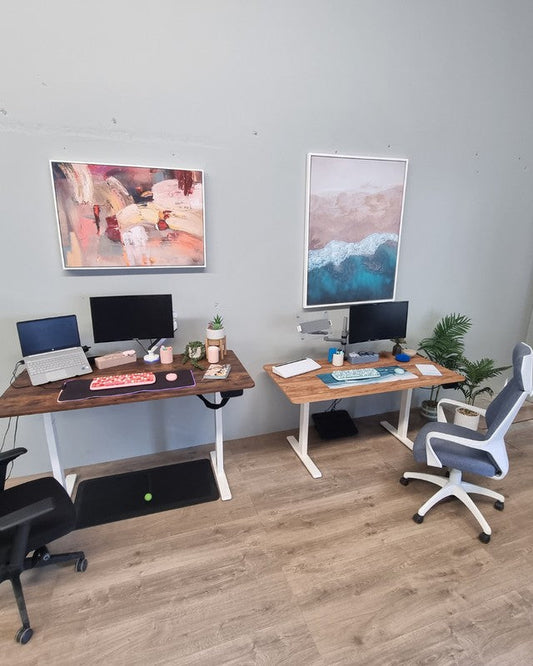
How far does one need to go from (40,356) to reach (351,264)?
2.36 m

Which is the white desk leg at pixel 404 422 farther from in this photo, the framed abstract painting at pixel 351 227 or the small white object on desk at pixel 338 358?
the framed abstract painting at pixel 351 227

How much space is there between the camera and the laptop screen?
227 centimetres

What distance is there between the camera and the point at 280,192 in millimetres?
2777

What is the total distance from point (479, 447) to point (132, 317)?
2289mm

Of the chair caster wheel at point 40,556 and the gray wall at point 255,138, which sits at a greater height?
the gray wall at point 255,138

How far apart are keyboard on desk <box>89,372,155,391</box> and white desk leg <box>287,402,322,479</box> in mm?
1184

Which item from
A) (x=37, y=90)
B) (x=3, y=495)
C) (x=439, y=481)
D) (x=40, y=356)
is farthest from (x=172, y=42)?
(x=439, y=481)

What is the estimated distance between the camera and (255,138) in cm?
263

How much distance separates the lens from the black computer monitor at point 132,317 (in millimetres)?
2441

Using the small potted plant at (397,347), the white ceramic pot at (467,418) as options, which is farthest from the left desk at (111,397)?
the white ceramic pot at (467,418)

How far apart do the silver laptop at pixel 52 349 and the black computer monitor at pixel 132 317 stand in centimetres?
15

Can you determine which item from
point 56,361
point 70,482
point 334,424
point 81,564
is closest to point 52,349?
point 56,361

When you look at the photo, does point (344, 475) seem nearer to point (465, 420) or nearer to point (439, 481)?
point (439, 481)

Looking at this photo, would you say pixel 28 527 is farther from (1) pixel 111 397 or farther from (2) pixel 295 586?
(2) pixel 295 586
